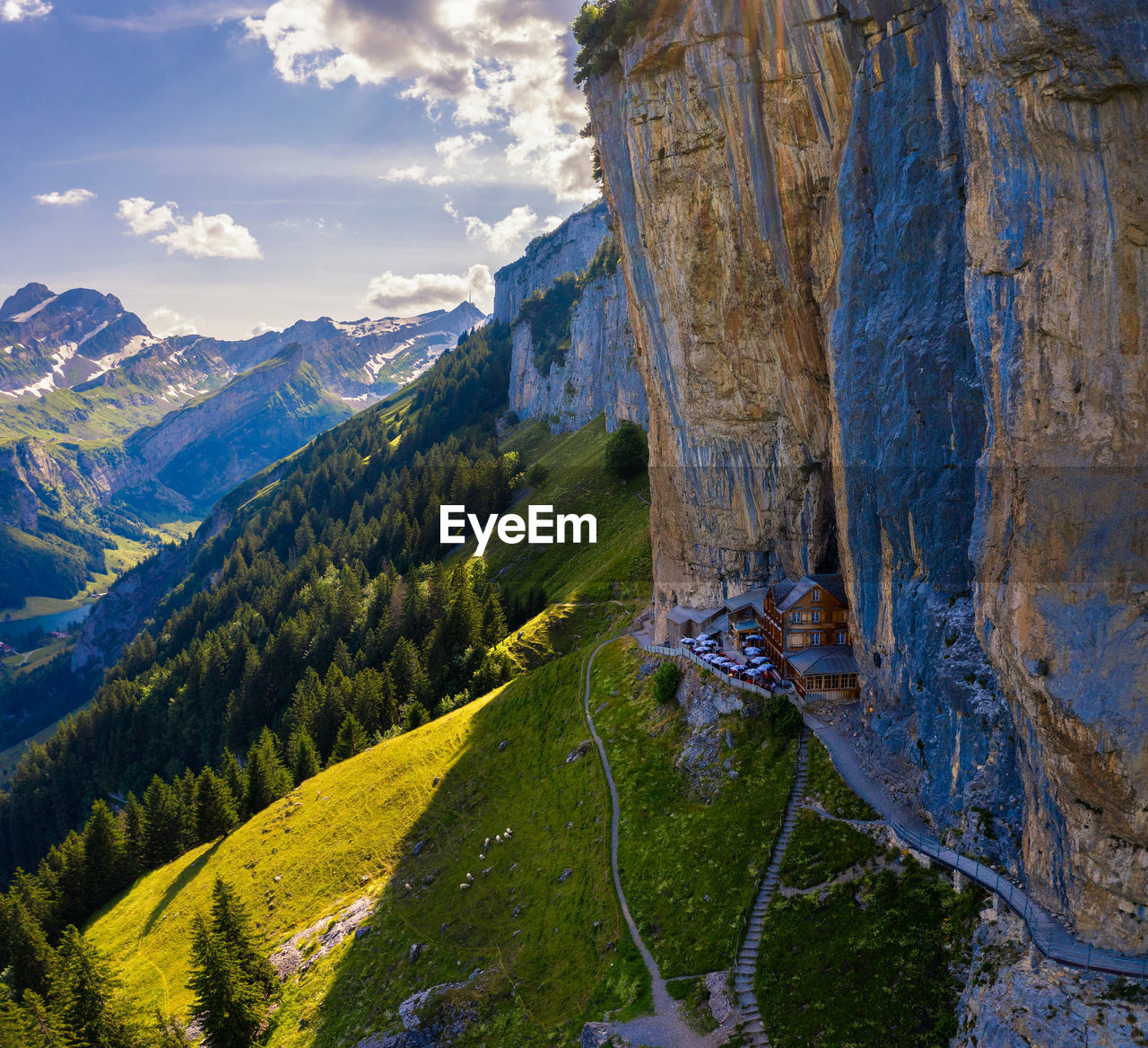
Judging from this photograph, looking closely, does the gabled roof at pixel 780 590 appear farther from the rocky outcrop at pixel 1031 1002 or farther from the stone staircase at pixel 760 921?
the rocky outcrop at pixel 1031 1002

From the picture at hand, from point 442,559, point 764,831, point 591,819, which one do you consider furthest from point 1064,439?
point 442,559

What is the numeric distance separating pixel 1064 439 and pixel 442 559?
117 meters

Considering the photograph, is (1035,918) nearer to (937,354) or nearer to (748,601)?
(937,354)

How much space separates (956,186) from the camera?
31.7m

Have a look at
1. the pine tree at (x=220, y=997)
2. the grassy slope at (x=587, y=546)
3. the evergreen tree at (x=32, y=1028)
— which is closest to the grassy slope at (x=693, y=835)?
the pine tree at (x=220, y=997)

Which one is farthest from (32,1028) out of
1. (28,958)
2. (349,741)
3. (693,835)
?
(693,835)

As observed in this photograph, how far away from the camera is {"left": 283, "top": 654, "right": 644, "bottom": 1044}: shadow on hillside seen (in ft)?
128

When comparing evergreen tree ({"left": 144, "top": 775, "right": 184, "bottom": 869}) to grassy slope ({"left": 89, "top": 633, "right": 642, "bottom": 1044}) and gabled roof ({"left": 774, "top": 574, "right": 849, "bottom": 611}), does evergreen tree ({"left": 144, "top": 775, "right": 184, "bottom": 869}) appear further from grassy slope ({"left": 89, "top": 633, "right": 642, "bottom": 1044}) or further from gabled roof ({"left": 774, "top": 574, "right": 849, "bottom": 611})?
gabled roof ({"left": 774, "top": 574, "right": 849, "bottom": 611})

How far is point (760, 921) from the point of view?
32.8m

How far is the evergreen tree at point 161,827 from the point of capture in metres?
73.9

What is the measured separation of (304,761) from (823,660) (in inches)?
2385

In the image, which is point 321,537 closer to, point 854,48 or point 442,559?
point 442,559

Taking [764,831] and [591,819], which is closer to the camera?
[764,831]

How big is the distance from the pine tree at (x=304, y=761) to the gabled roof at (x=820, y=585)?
5649 centimetres
